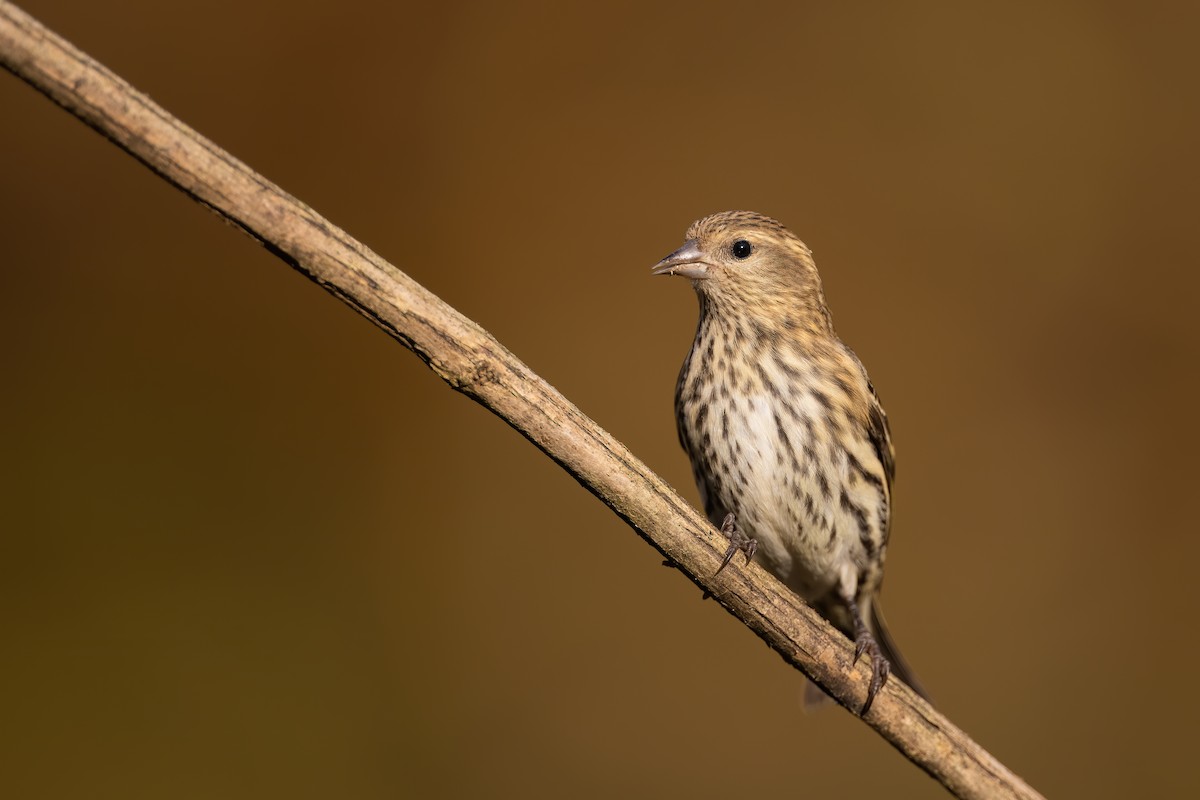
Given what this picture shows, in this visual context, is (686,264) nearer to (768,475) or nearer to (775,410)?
(775,410)

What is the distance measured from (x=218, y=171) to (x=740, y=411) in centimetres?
176

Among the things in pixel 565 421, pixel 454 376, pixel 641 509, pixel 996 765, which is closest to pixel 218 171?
pixel 454 376

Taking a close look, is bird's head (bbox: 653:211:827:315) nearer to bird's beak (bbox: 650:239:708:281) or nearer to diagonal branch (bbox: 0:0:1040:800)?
bird's beak (bbox: 650:239:708:281)

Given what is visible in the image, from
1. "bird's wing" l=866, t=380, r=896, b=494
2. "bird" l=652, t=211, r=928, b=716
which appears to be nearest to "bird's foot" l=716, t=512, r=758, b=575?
"bird" l=652, t=211, r=928, b=716

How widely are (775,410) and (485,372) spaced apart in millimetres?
1265

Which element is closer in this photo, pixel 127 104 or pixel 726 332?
pixel 127 104

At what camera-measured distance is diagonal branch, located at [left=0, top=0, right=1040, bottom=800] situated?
81.7 inches

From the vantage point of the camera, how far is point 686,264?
346 centimetres

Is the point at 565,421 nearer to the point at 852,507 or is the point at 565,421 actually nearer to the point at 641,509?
the point at 641,509

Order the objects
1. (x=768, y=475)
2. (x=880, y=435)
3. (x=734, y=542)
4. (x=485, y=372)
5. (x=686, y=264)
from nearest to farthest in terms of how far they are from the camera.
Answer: (x=485, y=372) < (x=734, y=542) < (x=768, y=475) < (x=686, y=264) < (x=880, y=435)

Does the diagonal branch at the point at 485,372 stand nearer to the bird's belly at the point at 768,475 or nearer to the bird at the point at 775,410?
the bird at the point at 775,410

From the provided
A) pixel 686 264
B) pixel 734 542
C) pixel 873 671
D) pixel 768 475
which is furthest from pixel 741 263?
pixel 873 671

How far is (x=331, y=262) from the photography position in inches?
88.1

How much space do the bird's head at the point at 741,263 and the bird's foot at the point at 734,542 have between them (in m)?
0.67
